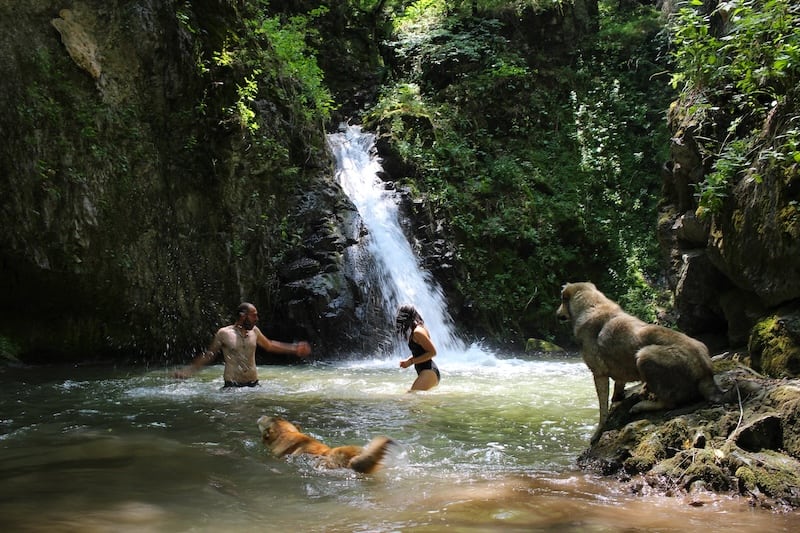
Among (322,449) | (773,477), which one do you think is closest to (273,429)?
(322,449)

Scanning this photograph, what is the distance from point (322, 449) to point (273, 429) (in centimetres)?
70

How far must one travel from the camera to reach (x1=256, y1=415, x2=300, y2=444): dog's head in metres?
5.38

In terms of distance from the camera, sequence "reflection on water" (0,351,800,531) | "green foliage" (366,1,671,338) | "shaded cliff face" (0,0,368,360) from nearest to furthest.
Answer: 1. "reflection on water" (0,351,800,531)
2. "shaded cliff face" (0,0,368,360)
3. "green foliage" (366,1,671,338)

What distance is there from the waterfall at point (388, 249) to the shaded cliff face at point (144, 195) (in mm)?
992

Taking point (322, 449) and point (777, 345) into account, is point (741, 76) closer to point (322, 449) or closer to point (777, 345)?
point (777, 345)

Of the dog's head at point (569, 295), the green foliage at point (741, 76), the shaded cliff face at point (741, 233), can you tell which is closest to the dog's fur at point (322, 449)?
the dog's head at point (569, 295)

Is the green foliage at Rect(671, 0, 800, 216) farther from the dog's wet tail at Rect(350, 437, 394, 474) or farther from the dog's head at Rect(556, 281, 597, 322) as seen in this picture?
the dog's wet tail at Rect(350, 437, 394, 474)

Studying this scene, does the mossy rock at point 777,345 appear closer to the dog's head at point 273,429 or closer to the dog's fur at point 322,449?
the dog's fur at point 322,449

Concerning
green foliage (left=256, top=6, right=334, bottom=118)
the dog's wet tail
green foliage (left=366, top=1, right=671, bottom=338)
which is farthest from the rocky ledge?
green foliage (left=256, top=6, right=334, bottom=118)

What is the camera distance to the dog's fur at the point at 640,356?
4770mm

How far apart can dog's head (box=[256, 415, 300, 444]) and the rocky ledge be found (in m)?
2.50

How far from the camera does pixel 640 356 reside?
16.0ft

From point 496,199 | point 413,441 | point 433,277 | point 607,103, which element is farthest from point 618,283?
point 413,441

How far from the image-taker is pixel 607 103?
20094 millimetres
